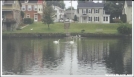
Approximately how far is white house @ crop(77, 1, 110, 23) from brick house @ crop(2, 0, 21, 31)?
62.4 feet

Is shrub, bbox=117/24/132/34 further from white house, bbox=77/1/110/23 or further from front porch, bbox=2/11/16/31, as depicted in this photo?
front porch, bbox=2/11/16/31

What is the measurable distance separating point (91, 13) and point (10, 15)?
23.5 metres

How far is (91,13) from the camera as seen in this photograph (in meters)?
86.6

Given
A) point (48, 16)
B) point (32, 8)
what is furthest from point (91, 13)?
point (48, 16)

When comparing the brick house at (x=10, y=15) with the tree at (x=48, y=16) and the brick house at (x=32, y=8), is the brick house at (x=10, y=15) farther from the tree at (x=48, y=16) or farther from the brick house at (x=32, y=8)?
the brick house at (x=32, y=8)

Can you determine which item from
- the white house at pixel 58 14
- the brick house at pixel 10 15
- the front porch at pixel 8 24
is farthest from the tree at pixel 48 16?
the white house at pixel 58 14

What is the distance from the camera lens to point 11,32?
64.6m

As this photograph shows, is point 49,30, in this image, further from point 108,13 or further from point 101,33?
point 108,13

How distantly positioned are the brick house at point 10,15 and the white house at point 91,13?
1903cm

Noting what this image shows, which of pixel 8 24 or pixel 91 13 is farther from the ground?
pixel 91 13

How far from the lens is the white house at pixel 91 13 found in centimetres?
8544

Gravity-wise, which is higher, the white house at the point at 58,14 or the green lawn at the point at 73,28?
the white house at the point at 58,14

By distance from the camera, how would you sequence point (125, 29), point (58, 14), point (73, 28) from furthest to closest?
point (58, 14) < point (73, 28) < point (125, 29)

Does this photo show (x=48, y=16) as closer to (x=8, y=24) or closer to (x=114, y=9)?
(x=8, y=24)
